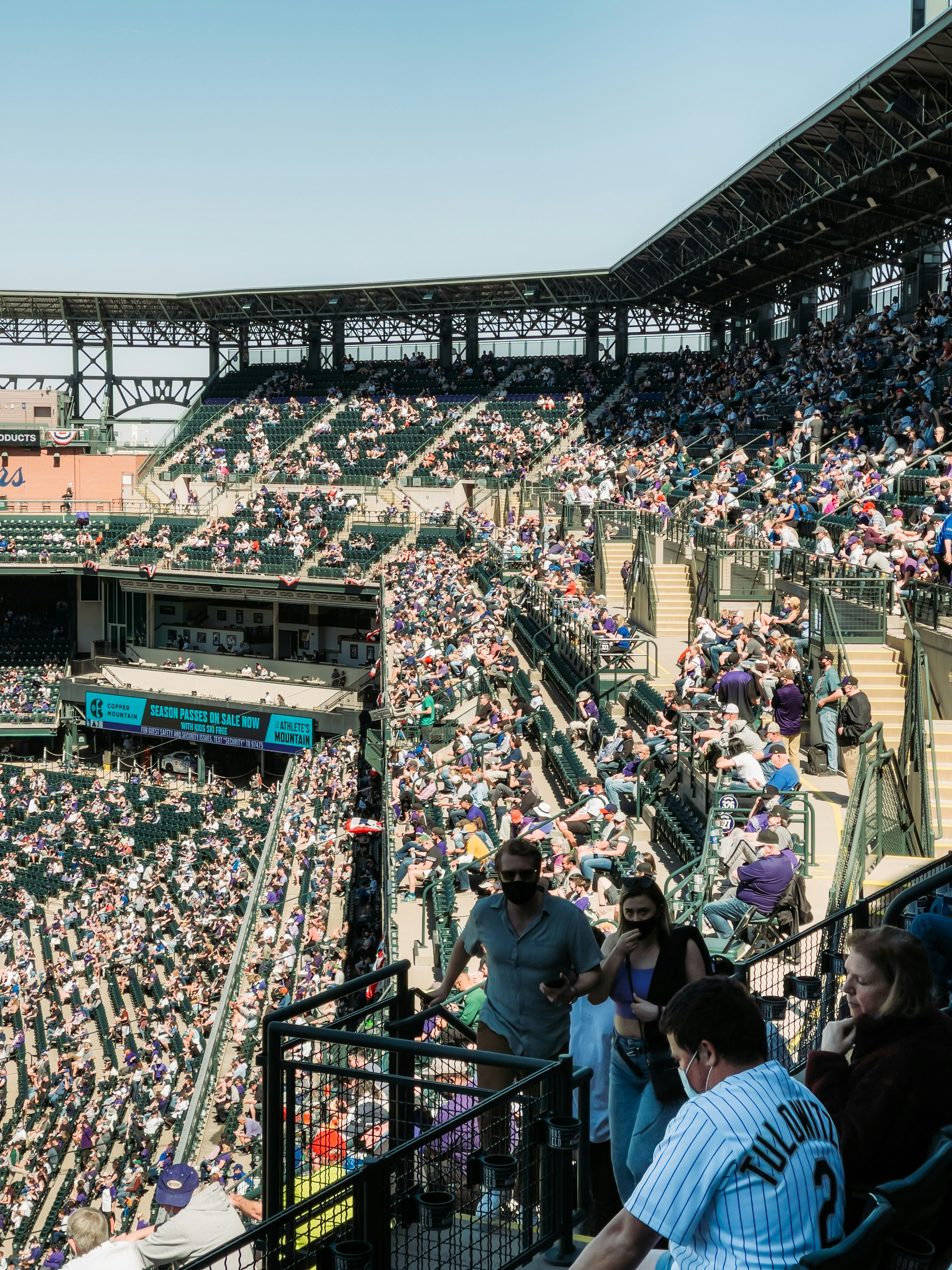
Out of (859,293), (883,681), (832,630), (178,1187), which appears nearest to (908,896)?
(178,1187)

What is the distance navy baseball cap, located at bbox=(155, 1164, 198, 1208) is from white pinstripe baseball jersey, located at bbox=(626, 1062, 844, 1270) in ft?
12.4

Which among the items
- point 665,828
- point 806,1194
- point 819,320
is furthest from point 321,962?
point 819,320

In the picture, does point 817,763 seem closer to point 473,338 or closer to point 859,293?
point 859,293

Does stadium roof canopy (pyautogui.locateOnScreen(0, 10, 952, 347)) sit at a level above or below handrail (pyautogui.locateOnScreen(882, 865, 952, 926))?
above

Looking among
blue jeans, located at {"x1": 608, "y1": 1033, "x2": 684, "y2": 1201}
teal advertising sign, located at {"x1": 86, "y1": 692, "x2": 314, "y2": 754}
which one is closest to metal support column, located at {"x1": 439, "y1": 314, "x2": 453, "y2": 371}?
teal advertising sign, located at {"x1": 86, "y1": 692, "x2": 314, "y2": 754}

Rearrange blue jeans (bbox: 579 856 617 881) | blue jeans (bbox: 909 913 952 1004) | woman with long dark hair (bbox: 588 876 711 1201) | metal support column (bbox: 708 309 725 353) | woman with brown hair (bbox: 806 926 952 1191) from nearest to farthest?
woman with brown hair (bbox: 806 926 952 1191)
woman with long dark hair (bbox: 588 876 711 1201)
blue jeans (bbox: 909 913 952 1004)
blue jeans (bbox: 579 856 617 881)
metal support column (bbox: 708 309 725 353)

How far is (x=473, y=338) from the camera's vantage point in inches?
1757

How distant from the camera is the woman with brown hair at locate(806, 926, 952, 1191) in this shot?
289 centimetres

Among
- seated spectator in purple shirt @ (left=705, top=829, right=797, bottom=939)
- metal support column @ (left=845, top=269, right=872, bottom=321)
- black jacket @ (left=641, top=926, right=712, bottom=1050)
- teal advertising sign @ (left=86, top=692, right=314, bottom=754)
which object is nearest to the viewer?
black jacket @ (left=641, top=926, right=712, bottom=1050)

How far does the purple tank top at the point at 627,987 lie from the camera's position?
3.95 metres

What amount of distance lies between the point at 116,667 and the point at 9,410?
11.7 m

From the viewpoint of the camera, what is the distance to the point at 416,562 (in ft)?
102

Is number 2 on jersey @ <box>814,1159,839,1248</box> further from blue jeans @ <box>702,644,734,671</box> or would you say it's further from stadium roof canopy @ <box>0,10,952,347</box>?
stadium roof canopy @ <box>0,10,952,347</box>

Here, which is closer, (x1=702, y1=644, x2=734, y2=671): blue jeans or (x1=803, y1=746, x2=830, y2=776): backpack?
(x1=803, y1=746, x2=830, y2=776): backpack
